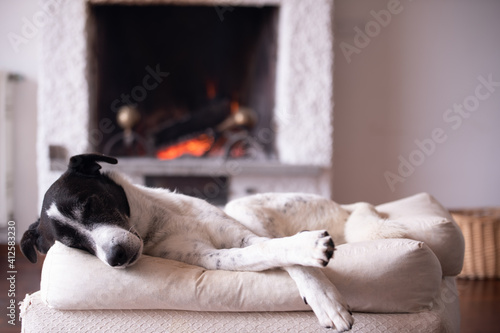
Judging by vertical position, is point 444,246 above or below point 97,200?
below

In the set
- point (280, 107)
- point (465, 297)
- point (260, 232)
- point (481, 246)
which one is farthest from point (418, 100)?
point (260, 232)

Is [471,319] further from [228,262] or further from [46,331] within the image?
[46,331]

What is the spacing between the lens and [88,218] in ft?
4.53

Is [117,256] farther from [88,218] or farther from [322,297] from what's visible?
[322,297]

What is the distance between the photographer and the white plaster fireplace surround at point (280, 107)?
3311mm

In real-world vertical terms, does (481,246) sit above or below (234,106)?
below

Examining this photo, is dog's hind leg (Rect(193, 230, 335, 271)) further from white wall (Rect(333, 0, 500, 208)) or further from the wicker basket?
white wall (Rect(333, 0, 500, 208))

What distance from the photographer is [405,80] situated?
3832 millimetres

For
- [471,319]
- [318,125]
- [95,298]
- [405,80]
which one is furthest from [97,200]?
[405,80]

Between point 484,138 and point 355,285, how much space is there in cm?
309

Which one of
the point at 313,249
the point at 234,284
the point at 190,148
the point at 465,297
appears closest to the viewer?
the point at 313,249

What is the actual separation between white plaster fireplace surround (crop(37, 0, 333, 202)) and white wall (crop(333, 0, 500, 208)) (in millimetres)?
446

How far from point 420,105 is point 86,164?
303cm

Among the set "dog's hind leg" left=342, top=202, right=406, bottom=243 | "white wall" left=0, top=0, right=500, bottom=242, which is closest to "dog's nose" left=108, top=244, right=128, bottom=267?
"dog's hind leg" left=342, top=202, right=406, bottom=243
